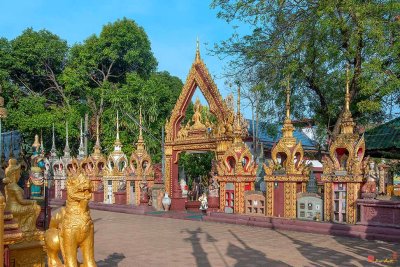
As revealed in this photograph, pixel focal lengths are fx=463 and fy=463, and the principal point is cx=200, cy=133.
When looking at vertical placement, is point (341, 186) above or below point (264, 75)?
below

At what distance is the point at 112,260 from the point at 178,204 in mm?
11921

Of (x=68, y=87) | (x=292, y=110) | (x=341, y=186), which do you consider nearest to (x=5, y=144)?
(x=68, y=87)

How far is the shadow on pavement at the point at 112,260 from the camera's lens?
9.04 meters

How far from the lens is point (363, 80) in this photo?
15.1 meters

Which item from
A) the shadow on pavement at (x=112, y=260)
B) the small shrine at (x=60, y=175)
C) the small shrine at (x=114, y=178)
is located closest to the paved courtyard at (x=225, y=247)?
the shadow on pavement at (x=112, y=260)

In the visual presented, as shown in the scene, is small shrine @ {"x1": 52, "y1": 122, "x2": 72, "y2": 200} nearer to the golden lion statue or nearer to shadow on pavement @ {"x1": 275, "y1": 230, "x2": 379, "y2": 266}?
shadow on pavement @ {"x1": 275, "y1": 230, "x2": 379, "y2": 266}

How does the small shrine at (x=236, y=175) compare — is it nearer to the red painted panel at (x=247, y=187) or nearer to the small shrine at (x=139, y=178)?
the red painted panel at (x=247, y=187)

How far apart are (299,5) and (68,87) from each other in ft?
78.1

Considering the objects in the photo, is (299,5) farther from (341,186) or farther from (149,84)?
(149,84)

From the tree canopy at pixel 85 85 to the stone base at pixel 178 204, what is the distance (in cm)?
1117

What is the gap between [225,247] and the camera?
11.2m

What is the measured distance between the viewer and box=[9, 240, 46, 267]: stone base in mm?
6344

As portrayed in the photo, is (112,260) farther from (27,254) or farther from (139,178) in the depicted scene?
(139,178)

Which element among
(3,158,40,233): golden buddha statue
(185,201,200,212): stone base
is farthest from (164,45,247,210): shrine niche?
(3,158,40,233): golden buddha statue
